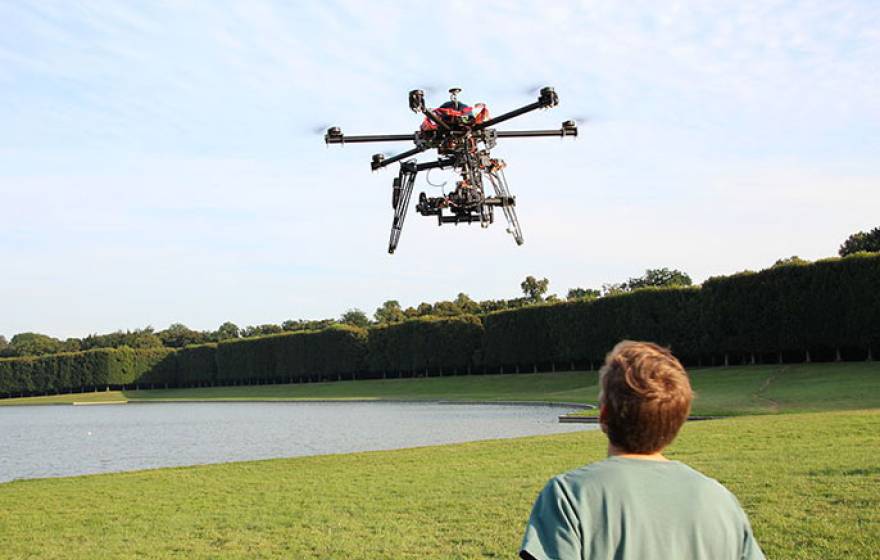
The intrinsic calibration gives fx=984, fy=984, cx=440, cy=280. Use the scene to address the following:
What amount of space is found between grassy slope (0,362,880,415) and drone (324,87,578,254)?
16.5m

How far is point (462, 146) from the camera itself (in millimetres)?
18797

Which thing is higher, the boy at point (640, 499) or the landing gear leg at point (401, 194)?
the landing gear leg at point (401, 194)

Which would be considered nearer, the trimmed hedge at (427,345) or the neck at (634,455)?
the neck at (634,455)

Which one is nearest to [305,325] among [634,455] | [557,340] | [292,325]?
[292,325]

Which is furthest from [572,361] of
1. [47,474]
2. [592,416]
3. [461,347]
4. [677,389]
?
[677,389]

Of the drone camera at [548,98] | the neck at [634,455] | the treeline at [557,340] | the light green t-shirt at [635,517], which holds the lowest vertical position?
the light green t-shirt at [635,517]

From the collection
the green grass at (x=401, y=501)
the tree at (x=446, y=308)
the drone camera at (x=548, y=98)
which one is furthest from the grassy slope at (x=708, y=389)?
the tree at (x=446, y=308)

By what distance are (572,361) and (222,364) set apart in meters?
48.4

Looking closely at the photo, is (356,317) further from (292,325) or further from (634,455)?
(634,455)

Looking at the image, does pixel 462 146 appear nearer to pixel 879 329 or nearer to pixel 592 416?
pixel 592 416

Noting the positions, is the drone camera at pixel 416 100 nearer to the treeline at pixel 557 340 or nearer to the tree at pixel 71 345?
the treeline at pixel 557 340

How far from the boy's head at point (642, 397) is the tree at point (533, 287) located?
11915cm

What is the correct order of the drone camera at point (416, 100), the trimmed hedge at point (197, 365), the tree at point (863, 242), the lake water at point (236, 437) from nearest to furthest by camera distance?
the drone camera at point (416, 100)
the lake water at point (236, 437)
the tree at point (863, 242)
the trimmed hedge at point (197, 365)

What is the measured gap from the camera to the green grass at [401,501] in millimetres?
9938
